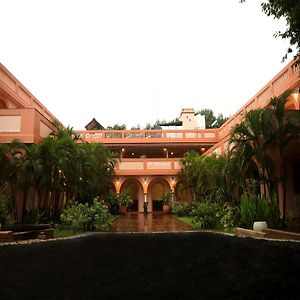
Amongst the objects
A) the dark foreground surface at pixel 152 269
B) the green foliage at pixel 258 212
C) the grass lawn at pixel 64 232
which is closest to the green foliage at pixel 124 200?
the grass lawn at pixel 64 232

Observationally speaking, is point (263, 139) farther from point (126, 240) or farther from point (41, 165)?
point (41, 165)

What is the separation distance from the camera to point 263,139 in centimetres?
1467

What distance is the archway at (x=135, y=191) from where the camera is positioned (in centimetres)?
3525

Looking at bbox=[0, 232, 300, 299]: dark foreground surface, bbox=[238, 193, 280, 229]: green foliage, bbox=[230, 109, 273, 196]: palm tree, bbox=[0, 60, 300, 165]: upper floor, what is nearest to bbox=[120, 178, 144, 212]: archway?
bbox=[0, 60, 300, 165]: upper floor

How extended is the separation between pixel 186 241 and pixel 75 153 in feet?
24.2

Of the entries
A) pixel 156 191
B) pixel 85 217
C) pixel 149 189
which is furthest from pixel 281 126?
pixel 156 191

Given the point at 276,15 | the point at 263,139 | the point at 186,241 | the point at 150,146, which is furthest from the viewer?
the point at 150,146

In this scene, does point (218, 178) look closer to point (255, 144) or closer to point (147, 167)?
point (255, 144)

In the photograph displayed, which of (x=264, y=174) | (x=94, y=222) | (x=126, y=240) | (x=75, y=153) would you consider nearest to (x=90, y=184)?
(x=75, y=153)

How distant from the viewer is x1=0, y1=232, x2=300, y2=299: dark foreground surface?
6926 mm

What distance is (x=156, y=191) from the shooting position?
1476 inches

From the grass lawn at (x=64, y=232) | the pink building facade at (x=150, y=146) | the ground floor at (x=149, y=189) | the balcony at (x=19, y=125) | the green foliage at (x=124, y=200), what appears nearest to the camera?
the grass lawn at (x=64, y=232)

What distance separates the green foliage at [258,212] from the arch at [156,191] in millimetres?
20126

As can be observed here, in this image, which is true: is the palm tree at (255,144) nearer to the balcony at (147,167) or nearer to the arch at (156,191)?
the balcony at (147,167)
